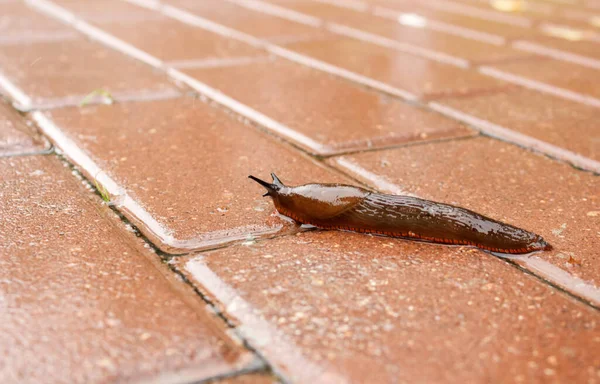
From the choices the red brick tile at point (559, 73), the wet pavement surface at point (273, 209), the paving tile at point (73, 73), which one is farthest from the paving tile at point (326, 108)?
the red brick tile at point (559, 73)

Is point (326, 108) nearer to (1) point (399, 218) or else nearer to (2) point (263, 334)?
(1) point (399, 218)

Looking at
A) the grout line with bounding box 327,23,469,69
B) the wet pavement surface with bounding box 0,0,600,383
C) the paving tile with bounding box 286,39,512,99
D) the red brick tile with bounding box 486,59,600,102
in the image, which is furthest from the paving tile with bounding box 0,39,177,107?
the red brick tile with bounding box 486,59,600,102

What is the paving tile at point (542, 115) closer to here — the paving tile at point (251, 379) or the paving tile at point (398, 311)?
the paving tile at point (398, 311)

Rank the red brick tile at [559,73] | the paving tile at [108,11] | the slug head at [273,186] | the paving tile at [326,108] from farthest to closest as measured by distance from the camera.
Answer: the paving tile at [108,11], the red brick tile at [559,73], the paving tile at [326,108], the slug head at [273,186]

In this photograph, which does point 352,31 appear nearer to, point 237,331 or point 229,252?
point 229,252

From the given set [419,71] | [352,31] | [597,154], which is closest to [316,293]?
[597,154]

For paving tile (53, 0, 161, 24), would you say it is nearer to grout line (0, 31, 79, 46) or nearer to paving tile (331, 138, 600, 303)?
grout line (0, 31, 79, 46)

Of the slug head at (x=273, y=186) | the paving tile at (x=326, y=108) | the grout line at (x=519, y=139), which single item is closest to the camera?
the slug head at (x=273, y=186)
